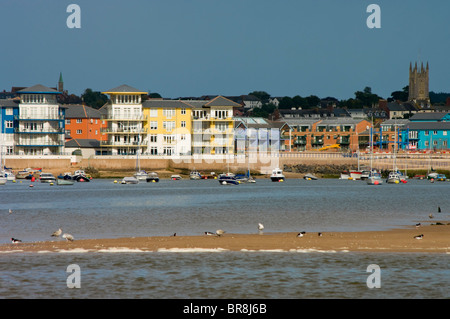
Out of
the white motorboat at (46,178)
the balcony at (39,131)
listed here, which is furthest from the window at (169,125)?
the white motorboat at (46,178)

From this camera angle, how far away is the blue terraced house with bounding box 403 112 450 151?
611 feet

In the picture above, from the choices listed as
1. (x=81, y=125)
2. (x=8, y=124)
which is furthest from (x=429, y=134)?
(x=8, y=124)

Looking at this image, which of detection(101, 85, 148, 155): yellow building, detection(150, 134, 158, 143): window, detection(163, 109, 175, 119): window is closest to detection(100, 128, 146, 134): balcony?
detection(101, 85, 148, 155): yellow building

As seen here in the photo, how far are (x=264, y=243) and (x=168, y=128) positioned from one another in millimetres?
108860

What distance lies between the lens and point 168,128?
5595 inches

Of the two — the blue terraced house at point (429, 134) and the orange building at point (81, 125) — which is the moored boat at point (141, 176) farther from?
the blue terraced house at point (429, 134)

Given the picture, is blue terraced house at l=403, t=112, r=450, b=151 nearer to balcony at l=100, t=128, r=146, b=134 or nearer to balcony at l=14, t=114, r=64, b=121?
balcony at l=100, t=128, r=146, b=134

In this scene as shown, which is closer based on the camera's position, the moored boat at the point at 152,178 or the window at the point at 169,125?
the moored boat at the point at 152,178

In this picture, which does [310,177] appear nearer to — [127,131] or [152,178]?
[152,178]

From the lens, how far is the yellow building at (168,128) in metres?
141

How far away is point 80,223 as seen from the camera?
156 ft

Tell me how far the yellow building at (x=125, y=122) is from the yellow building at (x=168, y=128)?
1.48m
